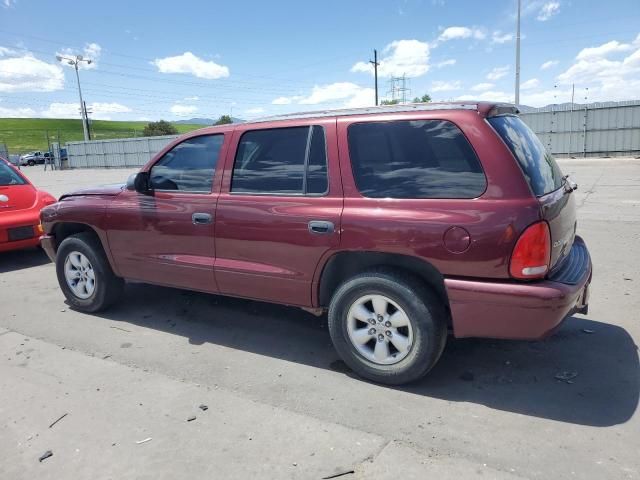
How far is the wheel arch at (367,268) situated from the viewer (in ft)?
10.7

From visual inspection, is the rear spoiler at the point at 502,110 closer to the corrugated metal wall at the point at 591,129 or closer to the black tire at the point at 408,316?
the black tire at the point at 408,316

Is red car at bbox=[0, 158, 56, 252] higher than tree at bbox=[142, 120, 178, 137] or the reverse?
the reverse

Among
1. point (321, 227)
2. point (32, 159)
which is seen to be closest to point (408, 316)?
point (321, 227)

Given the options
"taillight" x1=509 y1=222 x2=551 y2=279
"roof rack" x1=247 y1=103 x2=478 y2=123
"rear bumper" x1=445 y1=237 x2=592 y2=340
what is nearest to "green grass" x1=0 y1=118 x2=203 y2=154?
"roof rack" x1=247 y1=103 x2=478 y2=123

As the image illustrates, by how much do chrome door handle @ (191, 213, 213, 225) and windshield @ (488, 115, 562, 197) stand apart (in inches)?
86.2

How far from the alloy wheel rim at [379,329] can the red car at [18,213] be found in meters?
5.46

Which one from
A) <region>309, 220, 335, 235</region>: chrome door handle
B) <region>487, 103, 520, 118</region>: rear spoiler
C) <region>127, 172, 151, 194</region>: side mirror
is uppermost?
<region>487, 103, 520, 118</region>: rear spoiler

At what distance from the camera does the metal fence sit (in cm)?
3678

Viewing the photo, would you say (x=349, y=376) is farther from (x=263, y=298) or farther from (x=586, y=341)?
(x=586, y=341)

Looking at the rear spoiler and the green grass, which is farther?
the green grass

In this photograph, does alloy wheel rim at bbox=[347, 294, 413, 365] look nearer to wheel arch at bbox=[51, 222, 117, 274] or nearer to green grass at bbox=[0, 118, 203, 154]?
wheel arch at bbox=[51, 222, 117, 274]

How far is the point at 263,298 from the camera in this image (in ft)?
12.7

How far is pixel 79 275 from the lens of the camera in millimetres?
5000

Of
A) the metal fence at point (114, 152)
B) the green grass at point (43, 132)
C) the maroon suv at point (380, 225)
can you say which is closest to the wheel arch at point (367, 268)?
the maroon suv at point (380, 225)
